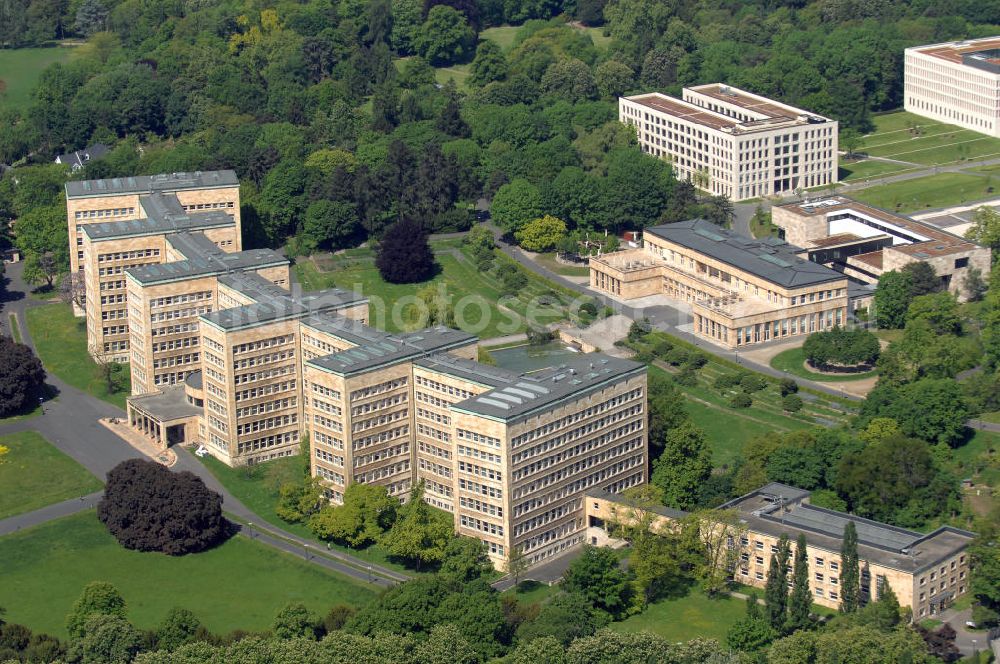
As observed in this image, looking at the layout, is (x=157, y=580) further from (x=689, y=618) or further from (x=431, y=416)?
(x=689, y=618)

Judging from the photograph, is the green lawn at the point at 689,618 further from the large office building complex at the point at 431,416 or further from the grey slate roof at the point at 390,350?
the grey slate roof at the point at 390,350

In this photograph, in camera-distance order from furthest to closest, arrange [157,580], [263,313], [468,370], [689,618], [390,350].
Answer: [263,313], [390,350], [468,370], [157,580], [689,618]

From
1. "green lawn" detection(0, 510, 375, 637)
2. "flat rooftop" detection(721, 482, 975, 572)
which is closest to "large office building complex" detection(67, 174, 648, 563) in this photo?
"green lawn" detection(0, 510, 375, 637)

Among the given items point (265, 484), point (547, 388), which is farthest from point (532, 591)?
point (265, 484)

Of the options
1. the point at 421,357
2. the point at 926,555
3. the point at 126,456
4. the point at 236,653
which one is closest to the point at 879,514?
the point at 926,555

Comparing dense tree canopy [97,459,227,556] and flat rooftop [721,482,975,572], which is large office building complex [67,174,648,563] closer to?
dense tree canopy [97,459,227,556]

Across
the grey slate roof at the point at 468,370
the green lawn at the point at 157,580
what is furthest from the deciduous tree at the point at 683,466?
the green lawn at the point at 157,580
